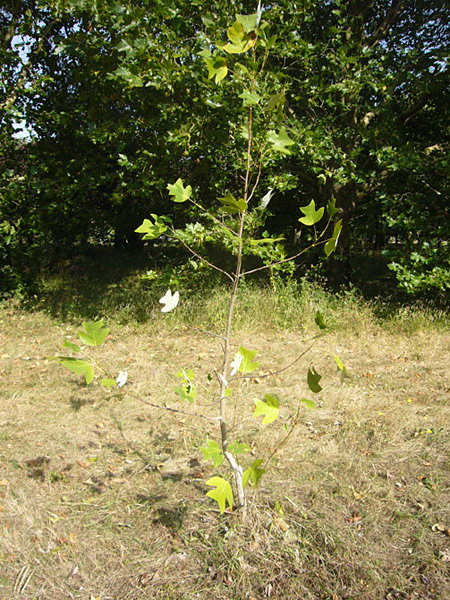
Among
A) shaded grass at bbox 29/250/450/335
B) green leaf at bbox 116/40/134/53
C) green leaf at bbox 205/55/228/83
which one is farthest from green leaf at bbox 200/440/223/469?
green leaf at bbox 116/40/134/53

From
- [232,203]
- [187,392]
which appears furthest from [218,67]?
[187,392]

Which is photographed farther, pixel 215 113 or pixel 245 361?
pixel 215 113

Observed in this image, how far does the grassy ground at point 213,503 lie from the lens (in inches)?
72.9

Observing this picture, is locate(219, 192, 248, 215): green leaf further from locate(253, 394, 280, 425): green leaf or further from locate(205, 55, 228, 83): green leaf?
locate(253, 394, 280, 425): green leaf

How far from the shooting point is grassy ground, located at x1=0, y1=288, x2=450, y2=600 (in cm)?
185

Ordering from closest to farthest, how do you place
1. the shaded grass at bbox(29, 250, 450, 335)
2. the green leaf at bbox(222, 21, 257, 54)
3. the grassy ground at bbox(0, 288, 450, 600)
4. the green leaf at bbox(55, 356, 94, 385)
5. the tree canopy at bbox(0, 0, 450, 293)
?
1. the green leaf at bbox(222, 21, 257, 54)
2. the green leaf at bbox(55, 356, 94, 385)
3. the grassy ground at bbox(0, 288, 450, 600)
4. the tree canopy at bbox(0, 0, 450, 293)
5. the shaded grass at bbox(29, 250, 450, 335)

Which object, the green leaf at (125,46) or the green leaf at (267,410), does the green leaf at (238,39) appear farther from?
the green leaf at (125,46)

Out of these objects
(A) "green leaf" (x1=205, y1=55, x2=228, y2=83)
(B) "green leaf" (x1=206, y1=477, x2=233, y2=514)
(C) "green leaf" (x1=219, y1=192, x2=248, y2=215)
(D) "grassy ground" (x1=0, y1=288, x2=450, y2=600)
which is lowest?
(D) "grassy ground" (x1=0, y1=288, x2=450, y2=600)

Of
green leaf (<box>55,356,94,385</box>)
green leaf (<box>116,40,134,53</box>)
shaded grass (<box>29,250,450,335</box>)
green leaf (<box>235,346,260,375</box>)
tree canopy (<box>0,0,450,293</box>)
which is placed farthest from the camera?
shaded grass (<box>29,250,450,335</box>)

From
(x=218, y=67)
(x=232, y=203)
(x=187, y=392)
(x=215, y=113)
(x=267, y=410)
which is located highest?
(x=215, y=113)

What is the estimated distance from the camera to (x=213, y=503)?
2.29m

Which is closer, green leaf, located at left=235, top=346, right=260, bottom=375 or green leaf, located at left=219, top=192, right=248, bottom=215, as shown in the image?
green leaf, located at left=219, top=192, right=248, bottom=215

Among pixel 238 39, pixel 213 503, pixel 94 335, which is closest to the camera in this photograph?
pixel 238 39

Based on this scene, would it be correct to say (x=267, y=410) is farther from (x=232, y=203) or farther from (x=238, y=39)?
(x=238, y=39)
